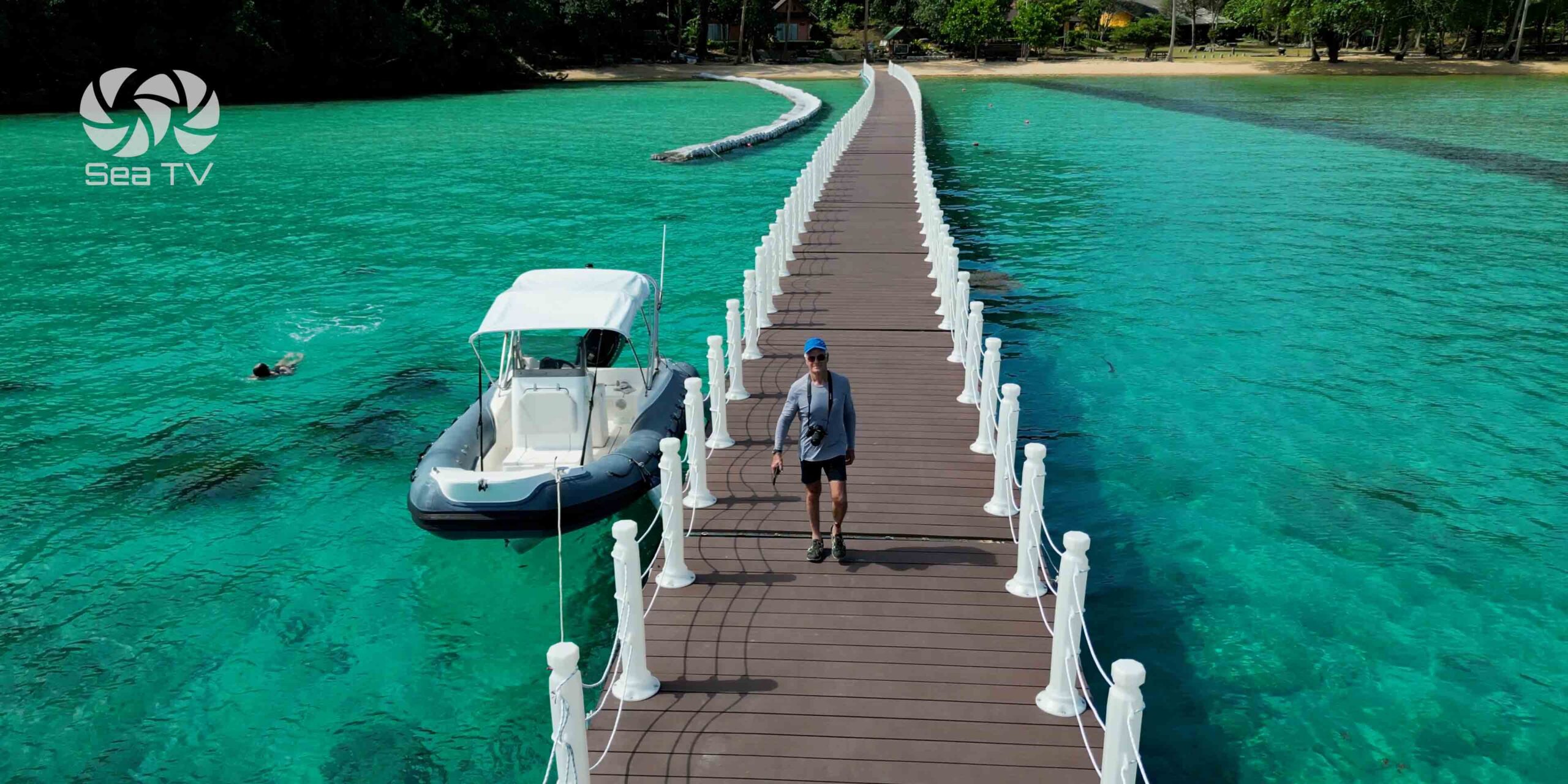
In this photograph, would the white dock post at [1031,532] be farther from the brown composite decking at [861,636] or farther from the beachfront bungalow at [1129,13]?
the beachfront bungalow at [1129,13]

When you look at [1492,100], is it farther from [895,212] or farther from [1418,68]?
[895,212]

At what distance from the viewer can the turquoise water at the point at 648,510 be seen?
9062 mm

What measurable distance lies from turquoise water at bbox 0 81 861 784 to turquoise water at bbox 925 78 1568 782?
6.01 m

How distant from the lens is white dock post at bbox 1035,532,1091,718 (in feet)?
21.6

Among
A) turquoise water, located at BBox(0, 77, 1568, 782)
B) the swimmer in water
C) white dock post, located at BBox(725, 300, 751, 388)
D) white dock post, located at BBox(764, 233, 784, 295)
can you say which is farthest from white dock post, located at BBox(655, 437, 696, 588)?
the swimmer in water

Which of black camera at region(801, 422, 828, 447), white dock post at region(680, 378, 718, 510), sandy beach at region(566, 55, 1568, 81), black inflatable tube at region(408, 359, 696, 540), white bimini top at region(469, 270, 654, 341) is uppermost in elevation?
sandy beach at region(566, 55, 1568, 81)

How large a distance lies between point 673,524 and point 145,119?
2344 inches

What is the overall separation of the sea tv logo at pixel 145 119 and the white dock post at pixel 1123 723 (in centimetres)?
3900

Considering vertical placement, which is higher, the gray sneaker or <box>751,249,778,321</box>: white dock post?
<box>751,249,778,321</box>: white dock post

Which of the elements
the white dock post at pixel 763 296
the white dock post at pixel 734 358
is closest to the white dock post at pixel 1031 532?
the white dock post at pixel 734 358

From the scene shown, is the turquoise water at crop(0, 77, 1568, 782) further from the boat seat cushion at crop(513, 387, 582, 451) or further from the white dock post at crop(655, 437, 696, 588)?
the white dock post at crop(655, 437, 696, 588)

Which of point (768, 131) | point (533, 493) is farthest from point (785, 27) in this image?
point (533, 493)

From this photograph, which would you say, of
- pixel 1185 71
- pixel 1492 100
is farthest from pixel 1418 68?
pixel 1492 100

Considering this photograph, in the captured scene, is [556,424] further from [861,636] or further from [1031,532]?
[1031,532]
